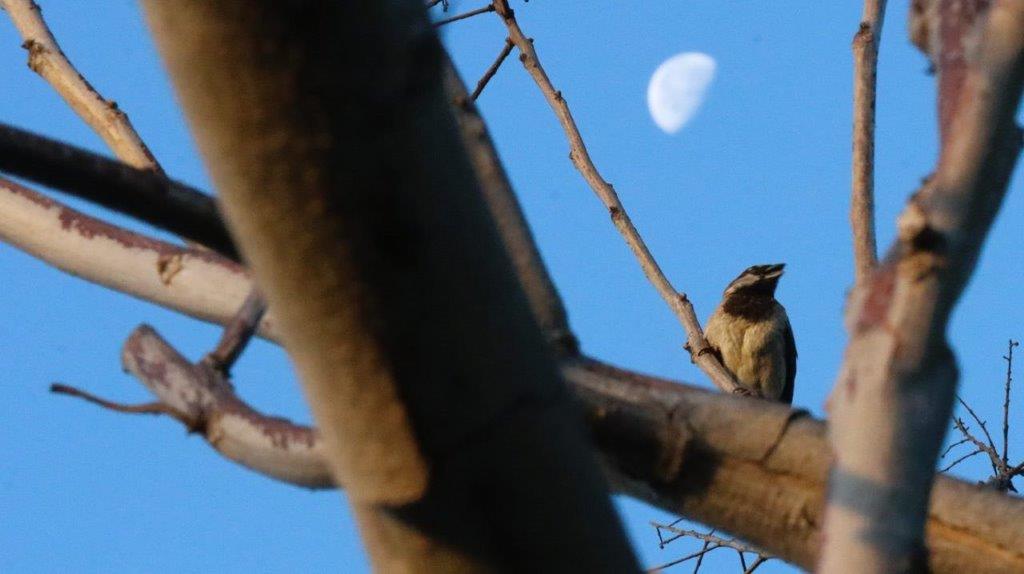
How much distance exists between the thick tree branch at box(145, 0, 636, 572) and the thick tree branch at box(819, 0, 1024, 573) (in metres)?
0.22

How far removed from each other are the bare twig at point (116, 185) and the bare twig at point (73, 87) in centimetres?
177

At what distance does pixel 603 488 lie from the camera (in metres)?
0.98

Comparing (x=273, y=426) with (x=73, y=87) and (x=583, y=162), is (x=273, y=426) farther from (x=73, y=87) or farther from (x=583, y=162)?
(x=583, y=162)

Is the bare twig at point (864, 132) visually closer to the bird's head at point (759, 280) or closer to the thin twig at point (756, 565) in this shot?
the thin twig at point (756, 565)

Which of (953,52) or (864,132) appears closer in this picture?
(953,52)

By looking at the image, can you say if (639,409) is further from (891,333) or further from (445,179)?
(445,179)

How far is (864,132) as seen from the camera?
10.1ft

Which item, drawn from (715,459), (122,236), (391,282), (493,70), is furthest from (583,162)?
(391,282)

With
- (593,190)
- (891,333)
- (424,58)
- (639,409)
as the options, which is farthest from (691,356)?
(424,58)

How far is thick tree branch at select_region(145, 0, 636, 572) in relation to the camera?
Result: 0.81 metres

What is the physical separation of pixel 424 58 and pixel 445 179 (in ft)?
0.27

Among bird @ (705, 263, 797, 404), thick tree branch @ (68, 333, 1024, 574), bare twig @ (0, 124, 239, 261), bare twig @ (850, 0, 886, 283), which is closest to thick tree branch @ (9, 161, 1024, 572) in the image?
thick tree branch @ (68, 333, 1024, 574)

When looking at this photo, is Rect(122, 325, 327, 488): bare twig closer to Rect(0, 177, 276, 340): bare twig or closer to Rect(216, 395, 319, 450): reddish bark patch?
Rect(216, 395, 319, 450): reddish bark patch

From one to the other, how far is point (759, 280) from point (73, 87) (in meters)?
5.08
